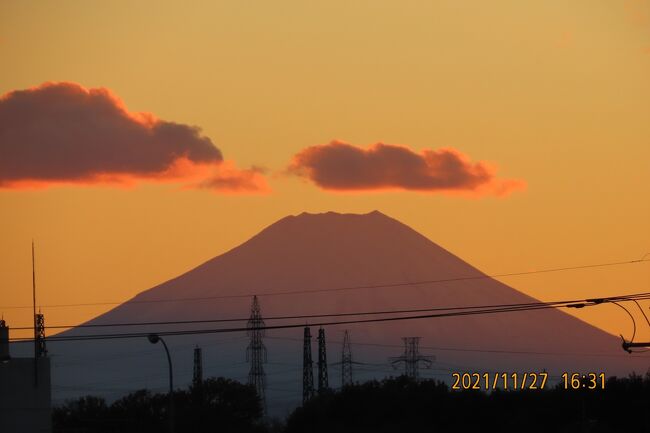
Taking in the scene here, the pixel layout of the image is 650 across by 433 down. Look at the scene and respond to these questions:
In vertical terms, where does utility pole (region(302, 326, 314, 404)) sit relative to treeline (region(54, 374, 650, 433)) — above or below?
above

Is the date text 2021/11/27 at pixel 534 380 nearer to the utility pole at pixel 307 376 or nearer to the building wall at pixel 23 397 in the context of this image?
the utility pole at pixel 307 376

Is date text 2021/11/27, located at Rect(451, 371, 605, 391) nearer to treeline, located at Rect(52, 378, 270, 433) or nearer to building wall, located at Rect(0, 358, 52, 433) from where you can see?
building wall, located at Rect(0, 358, 52, 433)

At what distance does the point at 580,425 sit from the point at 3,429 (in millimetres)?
44483

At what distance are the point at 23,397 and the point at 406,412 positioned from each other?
5243 cm

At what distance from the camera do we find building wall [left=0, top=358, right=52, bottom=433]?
93.8 m

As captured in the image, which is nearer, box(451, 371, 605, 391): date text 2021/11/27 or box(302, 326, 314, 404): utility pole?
box(451, 371, 605, 391): date text 2021/11/27

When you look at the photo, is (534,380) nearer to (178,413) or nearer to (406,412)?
(406,412)

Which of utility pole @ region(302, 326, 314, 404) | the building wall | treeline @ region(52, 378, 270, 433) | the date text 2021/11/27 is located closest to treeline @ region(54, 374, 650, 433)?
treeline @ region(52, 378, 270, 433)

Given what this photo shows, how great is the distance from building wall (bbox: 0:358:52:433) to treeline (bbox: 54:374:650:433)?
1353 inches

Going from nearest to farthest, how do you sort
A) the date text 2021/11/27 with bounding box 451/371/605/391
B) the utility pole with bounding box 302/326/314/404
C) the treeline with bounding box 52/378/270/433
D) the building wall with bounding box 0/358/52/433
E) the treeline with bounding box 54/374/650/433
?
1. the date text 2021/11/27 with bounding box 451/371/605/391
2. the building wall with bounding box 0/358/52/433
3. the treeline with bounding box 54/374/650/433
4. the treeline with bounding box 52/378/270/433
5. the utility pole with bounding box 302/326/314/404

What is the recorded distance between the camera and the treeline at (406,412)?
125m

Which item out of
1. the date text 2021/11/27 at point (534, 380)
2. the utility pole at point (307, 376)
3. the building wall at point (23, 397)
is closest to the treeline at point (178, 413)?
the utility pole at point (307, 376)

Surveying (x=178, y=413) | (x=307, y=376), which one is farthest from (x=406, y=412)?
(x=178, y=413)

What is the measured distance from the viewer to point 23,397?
9450 centimetres
